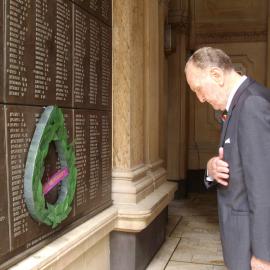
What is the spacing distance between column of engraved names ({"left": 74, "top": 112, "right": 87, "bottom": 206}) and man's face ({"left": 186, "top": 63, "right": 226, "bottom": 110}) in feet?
3.19

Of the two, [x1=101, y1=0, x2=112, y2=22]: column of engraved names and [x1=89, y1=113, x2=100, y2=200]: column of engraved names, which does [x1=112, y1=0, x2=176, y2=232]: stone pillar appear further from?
[x1=89, y1=113, x2=100, y2=200]: column of engraved names

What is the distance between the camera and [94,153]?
345 centimetres

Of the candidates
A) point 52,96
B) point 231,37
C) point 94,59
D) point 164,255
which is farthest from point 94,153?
point 231,37

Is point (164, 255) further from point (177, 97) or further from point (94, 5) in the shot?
point (177, 97)

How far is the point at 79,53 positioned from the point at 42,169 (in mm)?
994

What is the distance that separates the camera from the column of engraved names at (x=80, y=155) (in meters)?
3.09

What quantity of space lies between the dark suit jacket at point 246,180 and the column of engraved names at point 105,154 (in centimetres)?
137

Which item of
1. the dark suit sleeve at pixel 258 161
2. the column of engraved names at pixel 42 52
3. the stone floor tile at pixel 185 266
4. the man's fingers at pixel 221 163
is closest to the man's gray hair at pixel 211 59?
the dark suit sleeve at pixel 258 161

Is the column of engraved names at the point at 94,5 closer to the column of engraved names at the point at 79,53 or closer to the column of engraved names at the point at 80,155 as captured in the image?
the column of engraved names at the point at 79,53

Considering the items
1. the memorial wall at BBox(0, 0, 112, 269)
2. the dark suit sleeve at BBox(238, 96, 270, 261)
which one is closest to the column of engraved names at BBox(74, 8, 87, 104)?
the memorial wall at BBox(0, 0, 112, 269)

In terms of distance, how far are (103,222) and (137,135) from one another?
1101 mm

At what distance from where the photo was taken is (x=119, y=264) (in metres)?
3.87

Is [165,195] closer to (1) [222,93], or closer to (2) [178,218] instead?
(2) [178,218]

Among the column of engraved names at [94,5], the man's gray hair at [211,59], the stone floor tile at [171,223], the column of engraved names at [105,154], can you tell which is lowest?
the stone floor tile at [171,223]
